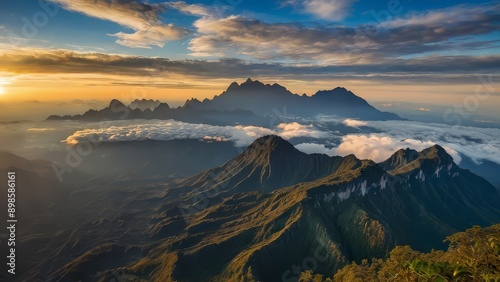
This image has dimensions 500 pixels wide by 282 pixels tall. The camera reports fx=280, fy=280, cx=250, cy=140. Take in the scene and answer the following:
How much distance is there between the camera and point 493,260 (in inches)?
→ 832

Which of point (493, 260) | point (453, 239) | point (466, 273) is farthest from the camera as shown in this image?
point (453, 239)

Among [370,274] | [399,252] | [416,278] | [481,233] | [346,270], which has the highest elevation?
[416,278]

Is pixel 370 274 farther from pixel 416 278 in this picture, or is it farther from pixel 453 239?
pixel 416 278

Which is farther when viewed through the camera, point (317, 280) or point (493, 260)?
point (317, 280)

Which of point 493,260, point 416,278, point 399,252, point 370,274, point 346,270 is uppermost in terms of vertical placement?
point 493,260

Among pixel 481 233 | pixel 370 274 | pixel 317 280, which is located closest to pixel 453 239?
pixel 481 233

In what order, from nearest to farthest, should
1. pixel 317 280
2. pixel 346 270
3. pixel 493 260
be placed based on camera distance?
pixel 493 260 < pixel 317 280 < pixel 346 270

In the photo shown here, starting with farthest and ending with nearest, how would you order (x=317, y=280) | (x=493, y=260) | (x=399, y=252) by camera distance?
(x=317, y=280) < (x=399, y=252) < (x=493, y=260)

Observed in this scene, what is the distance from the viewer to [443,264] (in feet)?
63.0

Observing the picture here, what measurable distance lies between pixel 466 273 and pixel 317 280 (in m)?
86.9

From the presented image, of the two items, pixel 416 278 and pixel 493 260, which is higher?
pixel 493 260

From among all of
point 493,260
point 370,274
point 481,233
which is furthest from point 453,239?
point 370,274

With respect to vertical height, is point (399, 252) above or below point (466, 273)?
below

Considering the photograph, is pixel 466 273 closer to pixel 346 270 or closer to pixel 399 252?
pixel 399 252
